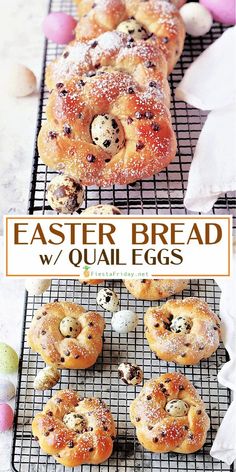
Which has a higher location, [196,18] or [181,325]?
[196,18]

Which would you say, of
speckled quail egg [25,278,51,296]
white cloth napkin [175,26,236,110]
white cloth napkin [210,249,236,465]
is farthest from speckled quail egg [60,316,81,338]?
white cloth napkin [175,26,236,110]

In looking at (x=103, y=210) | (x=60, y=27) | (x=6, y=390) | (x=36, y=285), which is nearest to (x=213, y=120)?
(x=103, y=210)

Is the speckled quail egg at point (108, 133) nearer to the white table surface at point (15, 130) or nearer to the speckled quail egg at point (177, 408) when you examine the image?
the white table surface at point (15, 130)

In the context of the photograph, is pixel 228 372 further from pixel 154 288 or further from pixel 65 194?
pixel 65 194

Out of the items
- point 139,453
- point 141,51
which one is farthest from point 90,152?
point 139,453

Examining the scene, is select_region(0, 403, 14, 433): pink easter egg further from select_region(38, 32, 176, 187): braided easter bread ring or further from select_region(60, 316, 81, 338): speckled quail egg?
select_region(38, 32, 176, 187): braided easter bread ring

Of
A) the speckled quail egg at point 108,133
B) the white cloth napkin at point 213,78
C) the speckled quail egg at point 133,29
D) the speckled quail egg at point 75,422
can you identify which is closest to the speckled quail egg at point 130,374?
the speckled quail egg at point 75,422
